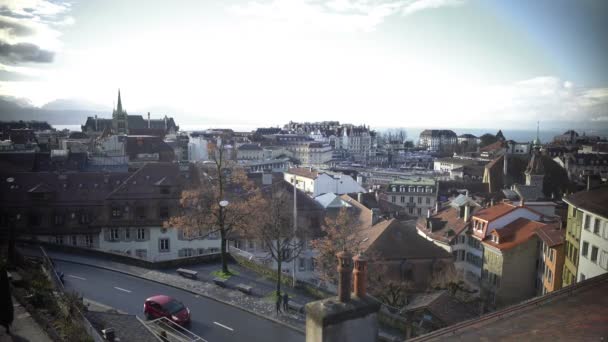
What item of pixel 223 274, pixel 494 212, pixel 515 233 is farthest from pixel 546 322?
pixel 494 212

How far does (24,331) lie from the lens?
50.5 feet

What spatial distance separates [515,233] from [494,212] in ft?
11.6

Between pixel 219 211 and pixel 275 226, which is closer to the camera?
pixel 275 226

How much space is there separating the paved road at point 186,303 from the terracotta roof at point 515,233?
2402 cm

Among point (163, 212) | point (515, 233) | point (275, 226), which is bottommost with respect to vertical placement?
point (515, 233)

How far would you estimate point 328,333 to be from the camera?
838 centimetres

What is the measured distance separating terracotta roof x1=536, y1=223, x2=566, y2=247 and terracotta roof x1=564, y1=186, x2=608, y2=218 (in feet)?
15.3

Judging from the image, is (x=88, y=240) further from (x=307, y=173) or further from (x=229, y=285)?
(x=307, y=173)

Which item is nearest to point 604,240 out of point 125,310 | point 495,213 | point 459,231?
point 495,213

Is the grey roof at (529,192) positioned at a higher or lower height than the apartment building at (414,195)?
higher

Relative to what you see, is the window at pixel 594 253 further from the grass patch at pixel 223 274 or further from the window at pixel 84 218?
the window at pixel 84 218

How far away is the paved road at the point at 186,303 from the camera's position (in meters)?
19.7

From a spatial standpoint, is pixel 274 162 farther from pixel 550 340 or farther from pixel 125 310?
pixel 550 340

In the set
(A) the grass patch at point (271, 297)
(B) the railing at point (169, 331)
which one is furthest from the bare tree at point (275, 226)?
(B) the railing at point (169, 331)
